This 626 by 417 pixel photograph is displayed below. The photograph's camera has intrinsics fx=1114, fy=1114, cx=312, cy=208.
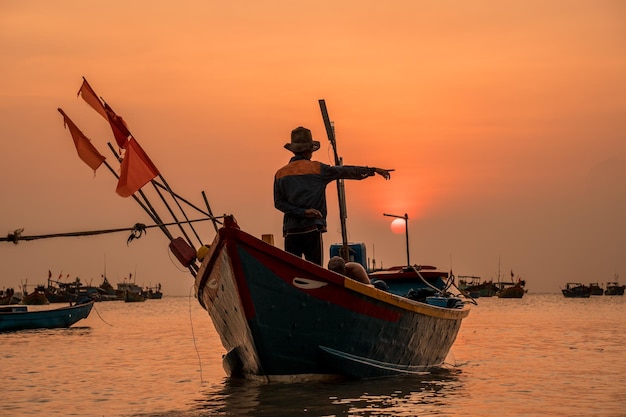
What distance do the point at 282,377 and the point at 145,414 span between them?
82.7 inches

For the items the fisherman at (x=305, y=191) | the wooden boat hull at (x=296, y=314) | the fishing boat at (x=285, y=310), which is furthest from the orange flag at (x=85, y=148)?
the fisherman at (x=305, y=191)

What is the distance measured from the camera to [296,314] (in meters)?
16.0

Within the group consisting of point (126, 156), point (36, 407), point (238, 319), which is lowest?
point (36, 407)

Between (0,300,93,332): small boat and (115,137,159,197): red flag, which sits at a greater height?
(115,137,159,197): red flag

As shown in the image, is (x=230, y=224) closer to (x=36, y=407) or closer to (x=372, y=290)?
(x=372, y=290)

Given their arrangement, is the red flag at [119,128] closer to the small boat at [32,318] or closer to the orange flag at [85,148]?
the orange flag at [85,148]

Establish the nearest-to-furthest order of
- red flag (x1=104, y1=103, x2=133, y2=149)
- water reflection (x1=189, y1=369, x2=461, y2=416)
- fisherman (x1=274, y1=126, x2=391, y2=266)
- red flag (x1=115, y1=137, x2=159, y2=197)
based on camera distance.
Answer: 1. water reflection (x1=189, y1=369, x2=461, y2=416)
2. fisherman (x1=274, y1=126, x2=391, y2=266)
3. red flag (x1=115, y1=137, x2=159, y2=197)
4. red flag (x1=104, y1=103, x2=133, y2=149)

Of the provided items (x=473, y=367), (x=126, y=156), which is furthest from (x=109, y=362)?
(x=126, y=156)

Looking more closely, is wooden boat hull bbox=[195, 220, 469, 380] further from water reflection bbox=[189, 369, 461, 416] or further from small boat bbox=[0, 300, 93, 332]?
small boat bbox=[0, 300, 93, 332]

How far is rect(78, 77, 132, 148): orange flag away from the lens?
60.1ft

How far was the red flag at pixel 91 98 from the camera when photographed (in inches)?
723

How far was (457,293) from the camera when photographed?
22.5 m

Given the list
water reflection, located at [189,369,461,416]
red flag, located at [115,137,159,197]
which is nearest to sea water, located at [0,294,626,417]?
water reflection, located at [189,369,461,416]

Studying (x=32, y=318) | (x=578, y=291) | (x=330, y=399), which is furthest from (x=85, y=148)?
(x=578, y=291)
